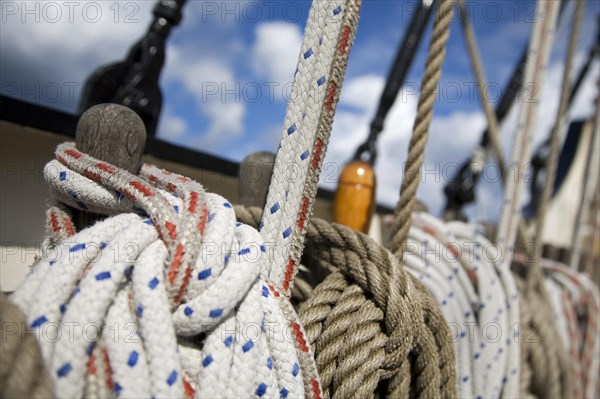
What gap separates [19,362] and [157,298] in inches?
4.8

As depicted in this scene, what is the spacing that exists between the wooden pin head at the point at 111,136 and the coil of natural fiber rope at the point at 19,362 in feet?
0.77

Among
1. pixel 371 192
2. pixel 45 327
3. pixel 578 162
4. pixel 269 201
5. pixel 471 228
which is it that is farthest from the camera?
pixel 578 162

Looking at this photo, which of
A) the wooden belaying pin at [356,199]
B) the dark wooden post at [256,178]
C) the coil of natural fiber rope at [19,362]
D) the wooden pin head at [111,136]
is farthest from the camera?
the wooden belaying pin at [356,199]

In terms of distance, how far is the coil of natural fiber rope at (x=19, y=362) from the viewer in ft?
1.31

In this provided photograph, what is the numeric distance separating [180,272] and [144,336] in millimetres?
68

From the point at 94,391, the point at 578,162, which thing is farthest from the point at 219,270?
the point at 578,162

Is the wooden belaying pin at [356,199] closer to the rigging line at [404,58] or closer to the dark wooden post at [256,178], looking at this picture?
the dark wooden post at [256,178]

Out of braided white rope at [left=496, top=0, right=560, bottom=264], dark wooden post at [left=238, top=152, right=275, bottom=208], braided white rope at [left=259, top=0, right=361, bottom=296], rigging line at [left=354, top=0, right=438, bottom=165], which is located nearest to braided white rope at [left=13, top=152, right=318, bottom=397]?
braided white rope at [left=259, top=0, right=361, bottom=296]

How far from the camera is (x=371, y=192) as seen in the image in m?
1.20

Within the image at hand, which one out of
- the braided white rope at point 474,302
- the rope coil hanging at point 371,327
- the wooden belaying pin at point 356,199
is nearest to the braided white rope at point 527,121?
the braided white rope at point 474,302

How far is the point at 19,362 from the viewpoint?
410 mm

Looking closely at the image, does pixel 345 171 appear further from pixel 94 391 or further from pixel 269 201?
pixel 94 391

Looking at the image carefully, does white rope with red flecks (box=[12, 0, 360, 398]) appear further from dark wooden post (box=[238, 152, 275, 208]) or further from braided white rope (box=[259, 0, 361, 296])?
dark wooden post (box=[238, 152, 275, 208])

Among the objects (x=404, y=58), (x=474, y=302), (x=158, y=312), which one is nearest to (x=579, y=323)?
(x=474, y=302)
